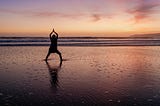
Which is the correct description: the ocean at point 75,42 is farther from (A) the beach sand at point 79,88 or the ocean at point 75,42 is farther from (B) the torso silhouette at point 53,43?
(A) the beach sand at point 79,88

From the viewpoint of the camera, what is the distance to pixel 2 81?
485 inches

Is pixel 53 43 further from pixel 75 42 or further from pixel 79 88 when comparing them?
pixel 75 42

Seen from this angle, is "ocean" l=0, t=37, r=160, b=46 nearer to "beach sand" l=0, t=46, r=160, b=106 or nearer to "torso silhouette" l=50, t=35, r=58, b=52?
"torso silhouette" l=50, t=35, r=58, b=52

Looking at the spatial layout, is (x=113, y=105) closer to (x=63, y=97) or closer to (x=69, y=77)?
(x=63, y=97)

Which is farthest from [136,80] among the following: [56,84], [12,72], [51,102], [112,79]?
[12,72]

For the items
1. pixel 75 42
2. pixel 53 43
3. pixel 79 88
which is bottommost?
pixel 79 88

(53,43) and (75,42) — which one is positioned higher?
(75,42)

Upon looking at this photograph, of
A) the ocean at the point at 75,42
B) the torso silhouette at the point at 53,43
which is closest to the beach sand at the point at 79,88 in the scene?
the torso silhouette at the point at 53,43

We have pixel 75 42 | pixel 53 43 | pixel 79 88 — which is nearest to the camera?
pixel 79 88

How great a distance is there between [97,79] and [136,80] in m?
1.80

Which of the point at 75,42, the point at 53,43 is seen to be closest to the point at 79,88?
the point at 53,43

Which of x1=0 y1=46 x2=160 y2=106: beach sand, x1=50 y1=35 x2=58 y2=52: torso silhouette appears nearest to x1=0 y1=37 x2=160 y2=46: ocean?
x1=50 y1=35 x2=58 y2=52: torso silhouette

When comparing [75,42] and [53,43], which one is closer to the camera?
[53,43]

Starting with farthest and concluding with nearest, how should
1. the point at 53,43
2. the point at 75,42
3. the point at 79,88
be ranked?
the point at 75,42
the point at 53,43
the point at 79,88
